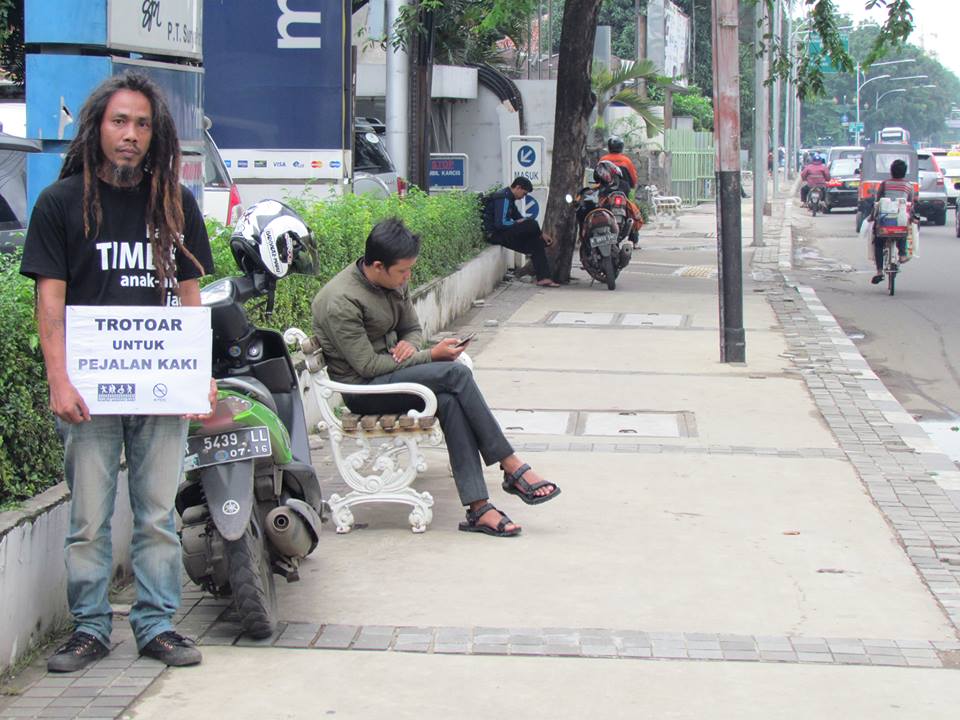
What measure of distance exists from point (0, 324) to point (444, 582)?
6.48 ft

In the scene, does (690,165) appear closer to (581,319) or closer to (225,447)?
(581,319)

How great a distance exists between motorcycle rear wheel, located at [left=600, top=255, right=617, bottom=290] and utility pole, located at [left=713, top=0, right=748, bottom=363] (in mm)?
5367

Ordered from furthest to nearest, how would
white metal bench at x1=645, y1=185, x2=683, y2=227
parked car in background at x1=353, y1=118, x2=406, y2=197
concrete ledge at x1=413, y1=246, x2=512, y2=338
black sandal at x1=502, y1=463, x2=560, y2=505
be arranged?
white metal bench at x1=645, y1=185, x2=683, y2=227, parked car in background at x1=353, y1=118, x2=406, y2=197, concrete ledge at x1=413, y1=246, x2=512, y2=338, black sandal at x1=502, y1=463, x2=560, y2=505

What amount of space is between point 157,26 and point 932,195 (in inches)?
1229

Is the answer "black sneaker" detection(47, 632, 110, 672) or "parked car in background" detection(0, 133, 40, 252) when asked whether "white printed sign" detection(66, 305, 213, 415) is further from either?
"parked car in background" detection(0, 133, 40, 252)

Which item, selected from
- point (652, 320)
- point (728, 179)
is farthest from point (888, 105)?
point (728, 179)

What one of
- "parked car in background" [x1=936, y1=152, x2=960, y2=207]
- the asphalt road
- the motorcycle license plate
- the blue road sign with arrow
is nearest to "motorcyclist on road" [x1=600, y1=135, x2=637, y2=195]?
the blue road sign with arrow

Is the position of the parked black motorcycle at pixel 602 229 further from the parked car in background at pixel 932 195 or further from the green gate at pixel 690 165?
the green gate at pixel 690 165

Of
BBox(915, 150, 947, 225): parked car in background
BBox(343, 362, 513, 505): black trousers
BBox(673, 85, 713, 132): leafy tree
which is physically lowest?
BBox(343, 362, 513, 505): black trousers

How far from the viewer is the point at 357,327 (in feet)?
20.4

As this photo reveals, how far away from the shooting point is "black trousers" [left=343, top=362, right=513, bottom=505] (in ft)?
20.0

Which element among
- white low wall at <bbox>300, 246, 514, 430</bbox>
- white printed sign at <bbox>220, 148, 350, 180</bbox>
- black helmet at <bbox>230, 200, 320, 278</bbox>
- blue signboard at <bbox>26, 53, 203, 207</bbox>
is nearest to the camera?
black helmet at <bbox>230, 200, 320, 278</bbox>

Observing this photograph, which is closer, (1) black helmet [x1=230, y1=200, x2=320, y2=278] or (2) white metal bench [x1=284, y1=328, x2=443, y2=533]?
(1) black helmet [x1=230, y1=200, x2=320, y2=278]

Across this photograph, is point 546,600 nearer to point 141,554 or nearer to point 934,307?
point 141,554
